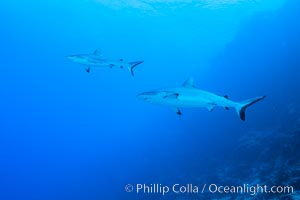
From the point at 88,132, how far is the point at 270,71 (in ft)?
233

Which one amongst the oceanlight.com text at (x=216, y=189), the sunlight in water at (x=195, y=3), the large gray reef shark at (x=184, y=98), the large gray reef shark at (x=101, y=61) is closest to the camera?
the large gray reef shark at (x=184, y=98)

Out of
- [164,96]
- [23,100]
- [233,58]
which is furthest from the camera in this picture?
[23,100]

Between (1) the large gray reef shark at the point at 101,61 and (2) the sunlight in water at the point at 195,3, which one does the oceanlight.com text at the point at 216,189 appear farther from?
(2) the sunlight in water at the point at 195,3

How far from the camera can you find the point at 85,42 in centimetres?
12788

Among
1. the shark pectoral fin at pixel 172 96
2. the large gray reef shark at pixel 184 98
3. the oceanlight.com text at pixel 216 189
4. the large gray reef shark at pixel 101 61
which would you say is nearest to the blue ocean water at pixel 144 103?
the oceanlight.com text at pixel 216 189

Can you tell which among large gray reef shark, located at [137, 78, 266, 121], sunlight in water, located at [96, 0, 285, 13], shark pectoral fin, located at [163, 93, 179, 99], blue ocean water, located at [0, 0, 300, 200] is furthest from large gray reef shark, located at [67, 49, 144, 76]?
sunlight in water, located at [96, 0, 285, 13]

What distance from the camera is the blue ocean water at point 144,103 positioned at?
23516 millimetres

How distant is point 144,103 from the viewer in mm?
83688

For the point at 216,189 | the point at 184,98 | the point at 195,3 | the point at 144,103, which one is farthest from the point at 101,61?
the point at 144,103

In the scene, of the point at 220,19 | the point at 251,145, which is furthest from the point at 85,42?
the point at 251,145

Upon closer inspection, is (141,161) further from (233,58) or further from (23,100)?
(23,100)

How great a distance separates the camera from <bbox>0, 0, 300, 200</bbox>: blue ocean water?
926 inches

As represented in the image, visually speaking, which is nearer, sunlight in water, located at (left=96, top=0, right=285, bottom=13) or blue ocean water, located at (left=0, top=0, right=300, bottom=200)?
blue ocean water, located at (left=0, top=0, right=300, bottom=200)

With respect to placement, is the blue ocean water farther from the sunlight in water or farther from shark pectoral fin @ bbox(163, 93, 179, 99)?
shark pectoral fin @ bbox(163, 93, 179, 99)
